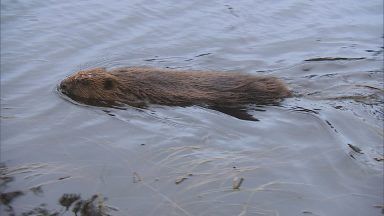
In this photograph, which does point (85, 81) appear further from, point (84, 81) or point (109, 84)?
point (109, 84)

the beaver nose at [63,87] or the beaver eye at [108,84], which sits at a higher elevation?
the beaver eye at [108,84]

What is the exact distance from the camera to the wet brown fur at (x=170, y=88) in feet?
17.1

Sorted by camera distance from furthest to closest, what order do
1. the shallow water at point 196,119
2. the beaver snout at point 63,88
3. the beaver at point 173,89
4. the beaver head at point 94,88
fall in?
the beaver snout at point 63,88 → the beaver head at point 94,88 → the beaver at point 173,89 → the shallow water at point 196,119

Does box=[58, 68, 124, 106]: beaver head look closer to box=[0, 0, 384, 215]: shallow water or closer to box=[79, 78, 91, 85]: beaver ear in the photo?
box=[79, 78, 91, 85]: beaver ear

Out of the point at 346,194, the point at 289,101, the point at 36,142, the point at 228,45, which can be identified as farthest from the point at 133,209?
the point at 228,45

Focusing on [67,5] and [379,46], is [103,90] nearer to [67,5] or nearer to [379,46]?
[67,5]

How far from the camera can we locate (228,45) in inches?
283

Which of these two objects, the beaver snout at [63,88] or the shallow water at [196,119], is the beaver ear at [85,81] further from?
the shallow water at [196,119]

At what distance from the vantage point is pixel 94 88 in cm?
541

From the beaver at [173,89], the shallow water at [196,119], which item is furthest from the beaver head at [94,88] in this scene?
→ the shallow water at [196,119]

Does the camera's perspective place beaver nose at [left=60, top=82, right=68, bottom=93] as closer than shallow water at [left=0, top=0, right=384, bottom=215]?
No

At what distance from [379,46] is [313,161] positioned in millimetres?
3703

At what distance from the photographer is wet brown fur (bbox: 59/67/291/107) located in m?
5.23

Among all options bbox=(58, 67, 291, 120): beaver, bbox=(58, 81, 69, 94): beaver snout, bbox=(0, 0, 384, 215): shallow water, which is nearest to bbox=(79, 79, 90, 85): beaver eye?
bbox=(58, 67, 291, 120): beaver
